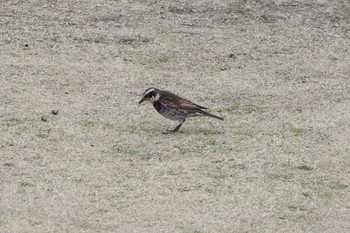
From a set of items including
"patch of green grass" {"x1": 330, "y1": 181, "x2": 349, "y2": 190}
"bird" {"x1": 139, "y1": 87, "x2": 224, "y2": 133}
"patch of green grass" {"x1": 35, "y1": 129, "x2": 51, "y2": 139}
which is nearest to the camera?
"patch of green grass" {"x1": 330, "y1": 181, "x2": 349, "y2": 190}

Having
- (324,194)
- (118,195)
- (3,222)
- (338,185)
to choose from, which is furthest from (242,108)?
(3,222)

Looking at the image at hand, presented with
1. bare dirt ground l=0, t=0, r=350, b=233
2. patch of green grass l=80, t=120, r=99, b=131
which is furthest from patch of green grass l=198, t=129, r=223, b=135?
patch of green grass l=80, t=120, r=99, b=131

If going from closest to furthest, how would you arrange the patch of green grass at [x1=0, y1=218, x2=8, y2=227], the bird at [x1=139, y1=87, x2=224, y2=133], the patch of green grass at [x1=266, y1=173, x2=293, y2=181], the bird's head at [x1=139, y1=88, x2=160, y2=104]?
1. the patch of green grass at [x1=0, y1=218, x2=8, y2=227]
2. the patch of green grass at [x1=266, y1=173, x2=293, y2=181]
3. the bird at [x1=139, y1=87, x2=224, y2=133]
4. the bird's head at [x1=139, y1=88, x2=160, y2=104]

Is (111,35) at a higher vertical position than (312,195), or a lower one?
lower

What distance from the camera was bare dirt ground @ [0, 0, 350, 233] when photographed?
26.5 ft

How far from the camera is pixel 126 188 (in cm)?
847

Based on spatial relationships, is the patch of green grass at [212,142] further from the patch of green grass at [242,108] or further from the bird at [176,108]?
the patch of green grass at [242,108]

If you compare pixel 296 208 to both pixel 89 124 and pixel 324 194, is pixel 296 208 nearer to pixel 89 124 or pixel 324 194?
pixel 324 194

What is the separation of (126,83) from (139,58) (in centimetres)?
97

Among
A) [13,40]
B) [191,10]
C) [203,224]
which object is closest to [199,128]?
[203,224]

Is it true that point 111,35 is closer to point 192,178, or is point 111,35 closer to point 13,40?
point 13,40

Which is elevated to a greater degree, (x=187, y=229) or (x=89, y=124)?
(x=187, y=229)

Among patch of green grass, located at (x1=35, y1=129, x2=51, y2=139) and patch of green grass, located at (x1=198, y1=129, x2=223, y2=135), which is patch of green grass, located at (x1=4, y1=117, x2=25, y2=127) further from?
patch of green grass, located at (x1=198, y1=129, x2=223, y2=135)

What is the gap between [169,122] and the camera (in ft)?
35.1
